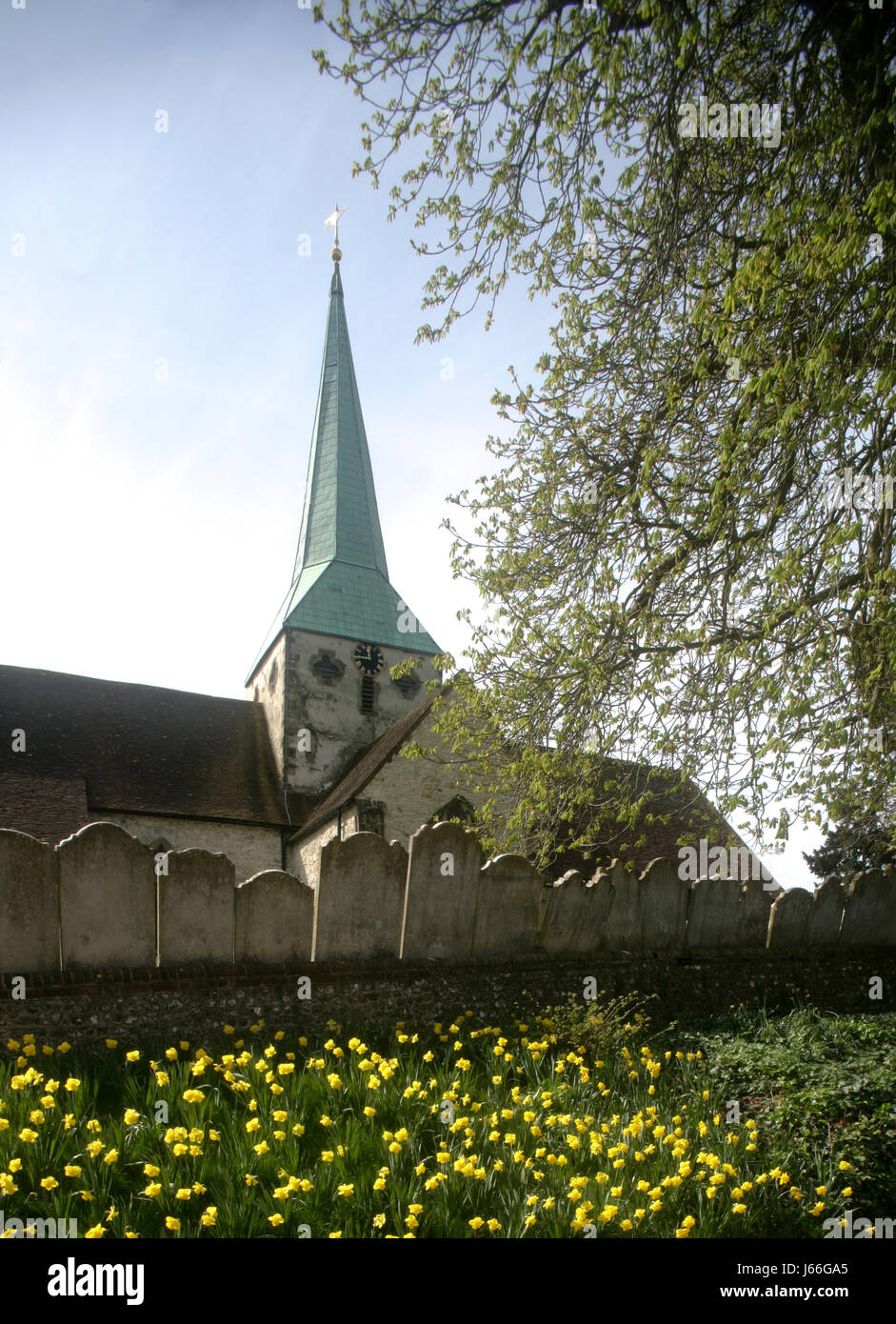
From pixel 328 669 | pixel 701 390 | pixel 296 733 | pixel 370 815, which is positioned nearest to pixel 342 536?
pixel 328 669

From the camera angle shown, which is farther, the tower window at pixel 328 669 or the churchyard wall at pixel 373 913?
the tower window at pixel 328 669

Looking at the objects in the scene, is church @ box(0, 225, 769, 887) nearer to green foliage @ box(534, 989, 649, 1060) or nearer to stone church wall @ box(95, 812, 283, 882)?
stone church wall @ box(95, 812, 283, 882)

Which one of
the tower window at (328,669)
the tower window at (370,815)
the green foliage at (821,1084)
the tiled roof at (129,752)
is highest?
the tower window at (328,669)

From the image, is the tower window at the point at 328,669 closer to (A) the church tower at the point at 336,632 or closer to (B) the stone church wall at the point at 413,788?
(A) the church tower at the point at 336,632

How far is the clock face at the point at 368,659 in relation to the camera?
2341cm

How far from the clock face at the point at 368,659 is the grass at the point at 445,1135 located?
59.8ft

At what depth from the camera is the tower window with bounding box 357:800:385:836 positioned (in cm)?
1619

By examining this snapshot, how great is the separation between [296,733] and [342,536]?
23.9 ft

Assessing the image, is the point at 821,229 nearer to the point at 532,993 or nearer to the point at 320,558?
the point at 532,993

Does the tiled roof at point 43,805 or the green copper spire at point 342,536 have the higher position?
the green copper spire at point 342,536

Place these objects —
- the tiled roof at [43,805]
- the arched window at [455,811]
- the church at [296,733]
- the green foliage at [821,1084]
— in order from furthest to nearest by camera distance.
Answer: the arched window at [455,811] < the church at [296,733] < the tiled roof at [43,805] < the green foliage at [821,1084]

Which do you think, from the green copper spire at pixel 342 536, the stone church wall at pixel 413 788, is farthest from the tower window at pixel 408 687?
the stone church wall at pixel 413 788

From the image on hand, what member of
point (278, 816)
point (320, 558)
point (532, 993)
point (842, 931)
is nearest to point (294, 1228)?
point (532, 993)

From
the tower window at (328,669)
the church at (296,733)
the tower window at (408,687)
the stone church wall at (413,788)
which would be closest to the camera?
the church at (296,733)
